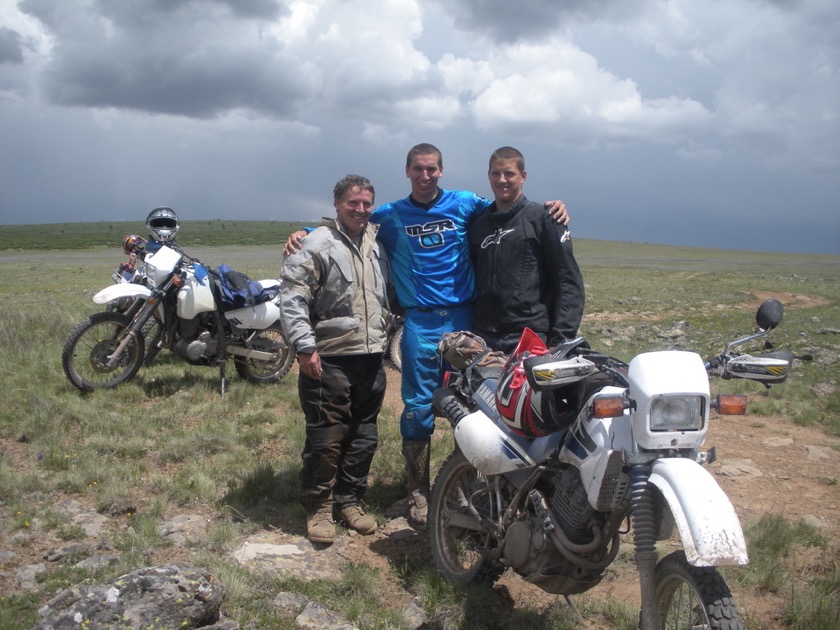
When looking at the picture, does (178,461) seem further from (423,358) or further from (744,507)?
(744,507)

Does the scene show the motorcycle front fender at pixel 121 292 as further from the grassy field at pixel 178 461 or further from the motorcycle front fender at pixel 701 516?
the motorcycle front fender at pixel 701 516

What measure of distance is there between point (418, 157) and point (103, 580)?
3085 mm

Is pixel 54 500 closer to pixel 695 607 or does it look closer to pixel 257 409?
pixel 257 409

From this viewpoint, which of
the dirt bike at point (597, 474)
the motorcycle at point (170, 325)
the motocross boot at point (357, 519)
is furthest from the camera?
the motorcycle at point (170, 325)

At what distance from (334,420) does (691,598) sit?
8.45 feet

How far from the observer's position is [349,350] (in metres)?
4.59

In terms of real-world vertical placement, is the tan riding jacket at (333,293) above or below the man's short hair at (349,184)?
below

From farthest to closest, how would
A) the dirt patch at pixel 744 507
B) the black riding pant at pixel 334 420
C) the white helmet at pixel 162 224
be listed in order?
the white helmet at pixel 162 224, the black riding pant at pixel 334 420, the dirt patch at pixel 744 507

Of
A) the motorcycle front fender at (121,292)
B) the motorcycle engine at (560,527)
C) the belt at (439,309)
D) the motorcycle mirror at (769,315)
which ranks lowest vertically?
the motorcycle engine at (560,527)

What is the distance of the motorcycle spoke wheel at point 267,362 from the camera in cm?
803

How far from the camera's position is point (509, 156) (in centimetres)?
459

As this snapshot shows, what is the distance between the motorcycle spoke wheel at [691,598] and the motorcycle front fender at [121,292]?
5.98 meters

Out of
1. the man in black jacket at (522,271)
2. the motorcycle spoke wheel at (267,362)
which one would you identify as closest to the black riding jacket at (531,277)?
the man in black jacket at (522,271)

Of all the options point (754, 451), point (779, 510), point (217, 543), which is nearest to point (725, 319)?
point (754, 451)
